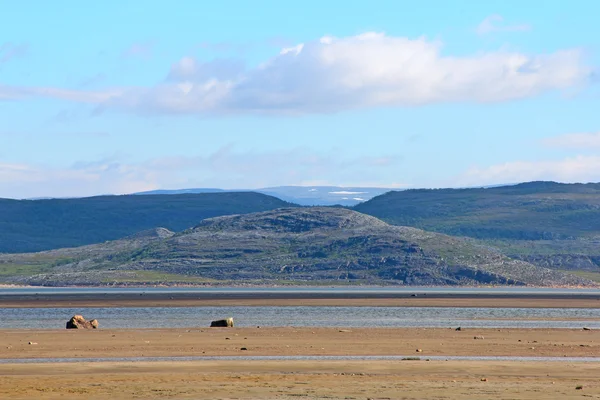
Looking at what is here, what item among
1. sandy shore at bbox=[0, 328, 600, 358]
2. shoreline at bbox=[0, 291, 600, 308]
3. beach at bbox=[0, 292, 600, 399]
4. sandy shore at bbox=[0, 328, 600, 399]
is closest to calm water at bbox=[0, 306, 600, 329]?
beach at bbox=[0, 292, 600, 399]

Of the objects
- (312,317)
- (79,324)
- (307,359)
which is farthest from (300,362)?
(312,317)

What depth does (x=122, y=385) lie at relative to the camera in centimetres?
4528

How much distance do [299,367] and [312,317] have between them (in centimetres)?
4505

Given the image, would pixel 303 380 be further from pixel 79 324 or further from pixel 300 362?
pixel 79 324

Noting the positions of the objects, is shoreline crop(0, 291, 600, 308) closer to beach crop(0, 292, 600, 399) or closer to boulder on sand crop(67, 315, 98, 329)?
beach crop(0, 292, 600, 399)

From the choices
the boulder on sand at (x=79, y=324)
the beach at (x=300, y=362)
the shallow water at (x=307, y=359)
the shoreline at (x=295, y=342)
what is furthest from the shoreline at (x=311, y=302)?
the shallow water at (x=307, y=359)

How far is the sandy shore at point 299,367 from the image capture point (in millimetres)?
43344

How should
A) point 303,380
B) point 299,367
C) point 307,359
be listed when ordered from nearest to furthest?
1. point 303,380
2. point 299,367
3. point 307,359

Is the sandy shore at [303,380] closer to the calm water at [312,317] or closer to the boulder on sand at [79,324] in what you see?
the boulder on sand at [79,324]

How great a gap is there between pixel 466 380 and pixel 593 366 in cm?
900

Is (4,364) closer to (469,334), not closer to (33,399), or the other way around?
(33,399)

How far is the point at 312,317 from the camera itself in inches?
3844

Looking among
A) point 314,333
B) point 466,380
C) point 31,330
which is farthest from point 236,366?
point 31,330

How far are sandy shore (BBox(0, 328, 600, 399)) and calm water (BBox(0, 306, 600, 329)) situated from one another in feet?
29.7
